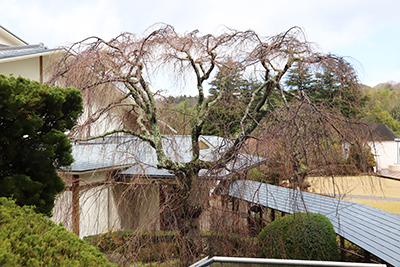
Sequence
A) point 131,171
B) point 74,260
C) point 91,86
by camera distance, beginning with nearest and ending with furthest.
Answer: point 74,260
point 91,86
point 131,171

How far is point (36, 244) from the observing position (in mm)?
2256

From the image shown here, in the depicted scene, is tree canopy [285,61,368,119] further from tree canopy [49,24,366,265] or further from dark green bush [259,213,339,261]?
dark green bush [259,213,339,261]

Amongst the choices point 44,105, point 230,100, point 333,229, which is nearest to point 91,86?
point 44,105

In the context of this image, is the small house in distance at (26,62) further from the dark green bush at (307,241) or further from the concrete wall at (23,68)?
the dark green bush at (307,241)

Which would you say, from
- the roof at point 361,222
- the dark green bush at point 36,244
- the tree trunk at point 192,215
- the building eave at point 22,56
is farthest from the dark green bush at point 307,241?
the building eave at point 22,56

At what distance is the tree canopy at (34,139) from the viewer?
3.18 metres

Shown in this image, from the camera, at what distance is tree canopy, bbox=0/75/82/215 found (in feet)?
10.4

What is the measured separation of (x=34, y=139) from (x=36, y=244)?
164 centimetres

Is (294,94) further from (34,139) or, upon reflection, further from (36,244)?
(36,244)

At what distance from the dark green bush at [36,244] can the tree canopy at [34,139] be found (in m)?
0.55

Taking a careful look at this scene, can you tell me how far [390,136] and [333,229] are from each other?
28.4 m

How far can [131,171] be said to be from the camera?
844 centimetres

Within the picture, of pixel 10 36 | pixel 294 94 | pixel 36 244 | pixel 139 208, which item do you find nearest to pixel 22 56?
pixel 139 208

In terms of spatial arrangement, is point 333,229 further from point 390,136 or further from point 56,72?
point 390,136
